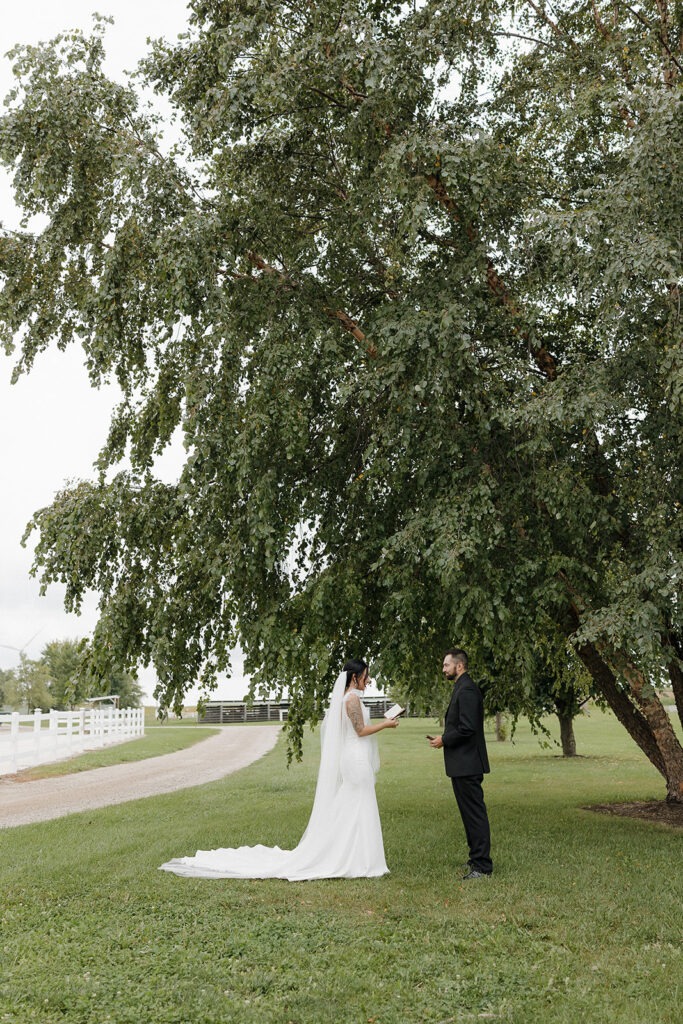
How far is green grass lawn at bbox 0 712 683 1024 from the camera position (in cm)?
494

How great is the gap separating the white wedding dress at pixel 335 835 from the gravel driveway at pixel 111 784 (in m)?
5.79

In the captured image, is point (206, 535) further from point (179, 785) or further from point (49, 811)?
point (179, 785)

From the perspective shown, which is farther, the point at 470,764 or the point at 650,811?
the point at 650,811

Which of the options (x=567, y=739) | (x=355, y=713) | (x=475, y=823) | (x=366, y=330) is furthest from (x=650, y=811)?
(x=567, y=739)

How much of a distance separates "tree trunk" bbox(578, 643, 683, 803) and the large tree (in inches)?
25.8

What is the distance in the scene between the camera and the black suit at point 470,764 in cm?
840

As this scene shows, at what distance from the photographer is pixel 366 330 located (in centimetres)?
1104

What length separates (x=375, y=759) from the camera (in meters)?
9.10

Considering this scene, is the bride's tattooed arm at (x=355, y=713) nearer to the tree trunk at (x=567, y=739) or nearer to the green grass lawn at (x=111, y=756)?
the green grass lawn at (x=111, y=756)

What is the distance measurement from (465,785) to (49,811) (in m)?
9.21

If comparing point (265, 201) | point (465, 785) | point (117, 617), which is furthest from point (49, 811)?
point (265, 201)

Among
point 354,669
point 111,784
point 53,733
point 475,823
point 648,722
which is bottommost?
point 111,784

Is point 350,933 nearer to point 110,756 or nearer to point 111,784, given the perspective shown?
point 111,784

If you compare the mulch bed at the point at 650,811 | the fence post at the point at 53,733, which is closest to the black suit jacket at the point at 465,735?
the mulch bed at the point at 650,811
